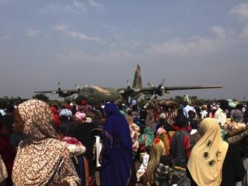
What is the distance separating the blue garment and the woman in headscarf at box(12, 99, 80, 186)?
324cm

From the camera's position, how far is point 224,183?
453 centimetres

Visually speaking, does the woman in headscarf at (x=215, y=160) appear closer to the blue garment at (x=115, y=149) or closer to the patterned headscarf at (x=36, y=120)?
the blue garment at (x=115, y=149)

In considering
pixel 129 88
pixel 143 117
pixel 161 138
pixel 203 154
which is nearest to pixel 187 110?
pixel 143 117

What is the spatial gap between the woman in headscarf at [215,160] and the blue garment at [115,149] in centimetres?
183

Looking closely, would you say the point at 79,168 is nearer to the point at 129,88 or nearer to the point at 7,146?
the point at 7,146

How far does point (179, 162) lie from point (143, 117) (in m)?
8.94

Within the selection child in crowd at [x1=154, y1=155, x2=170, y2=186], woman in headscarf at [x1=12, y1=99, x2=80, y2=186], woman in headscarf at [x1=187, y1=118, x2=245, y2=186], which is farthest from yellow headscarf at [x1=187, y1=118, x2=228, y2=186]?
woman in headscarf at [x1=12, y1=99, x2=80, y2=186]

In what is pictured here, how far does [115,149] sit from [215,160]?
2074 millimetres

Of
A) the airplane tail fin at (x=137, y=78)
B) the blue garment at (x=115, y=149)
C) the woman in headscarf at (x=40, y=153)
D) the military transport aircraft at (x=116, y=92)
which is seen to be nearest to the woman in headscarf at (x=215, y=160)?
the blue garment at (x=115, y=149)

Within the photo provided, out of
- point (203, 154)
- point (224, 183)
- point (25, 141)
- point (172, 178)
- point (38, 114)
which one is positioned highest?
point (38, 114)

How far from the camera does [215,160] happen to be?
14.9 ft

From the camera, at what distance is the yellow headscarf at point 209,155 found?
4.52 m

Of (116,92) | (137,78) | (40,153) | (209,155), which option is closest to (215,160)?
(209,155)

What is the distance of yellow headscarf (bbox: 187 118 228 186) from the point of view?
14.8ft
